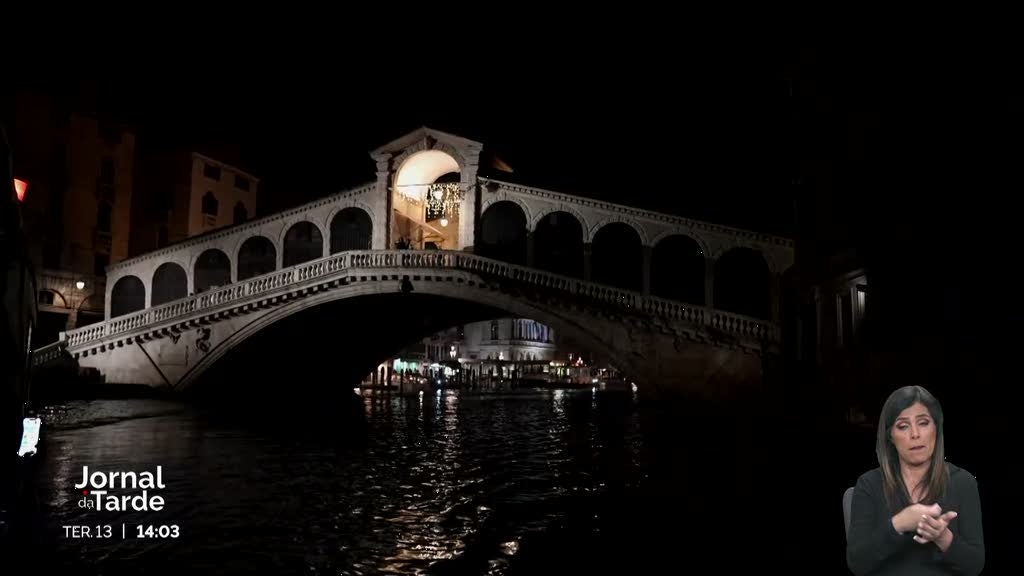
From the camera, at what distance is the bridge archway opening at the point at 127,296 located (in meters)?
36.9

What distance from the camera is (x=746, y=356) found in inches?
811

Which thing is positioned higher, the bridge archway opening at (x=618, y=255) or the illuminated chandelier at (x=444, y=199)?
the illuminated chandelier at (x=444, y=199)

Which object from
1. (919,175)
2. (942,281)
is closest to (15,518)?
(942,281)

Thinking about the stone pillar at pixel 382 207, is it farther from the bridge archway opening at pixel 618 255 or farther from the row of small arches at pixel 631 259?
the bridge archway opening at pixel 618 255

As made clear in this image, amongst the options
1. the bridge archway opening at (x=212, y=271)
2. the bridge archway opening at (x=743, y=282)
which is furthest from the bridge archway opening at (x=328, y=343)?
the bridge archway opening at (x=212, y=271)

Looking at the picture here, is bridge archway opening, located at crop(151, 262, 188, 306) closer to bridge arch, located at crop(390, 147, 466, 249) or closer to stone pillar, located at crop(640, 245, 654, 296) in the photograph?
bridge arch, located at crop(390, 147, 466, 249)

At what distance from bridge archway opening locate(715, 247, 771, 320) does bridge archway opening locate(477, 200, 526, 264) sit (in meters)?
7.81

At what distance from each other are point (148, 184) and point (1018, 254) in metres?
42.8

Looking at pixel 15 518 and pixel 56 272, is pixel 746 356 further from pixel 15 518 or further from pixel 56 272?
pixel 56 272

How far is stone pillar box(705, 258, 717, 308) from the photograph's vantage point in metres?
24.1

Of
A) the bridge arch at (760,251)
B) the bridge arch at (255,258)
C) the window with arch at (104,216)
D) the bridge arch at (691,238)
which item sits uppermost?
the window with arch at (104,216)

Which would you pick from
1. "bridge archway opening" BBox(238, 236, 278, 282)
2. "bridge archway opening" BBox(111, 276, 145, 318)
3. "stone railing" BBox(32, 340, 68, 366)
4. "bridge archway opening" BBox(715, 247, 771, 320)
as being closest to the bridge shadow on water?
"bridge archway opening" BBox(715, 247, 771, 320)

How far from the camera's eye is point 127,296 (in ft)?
122

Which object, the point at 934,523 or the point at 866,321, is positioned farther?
the point at 866,321
